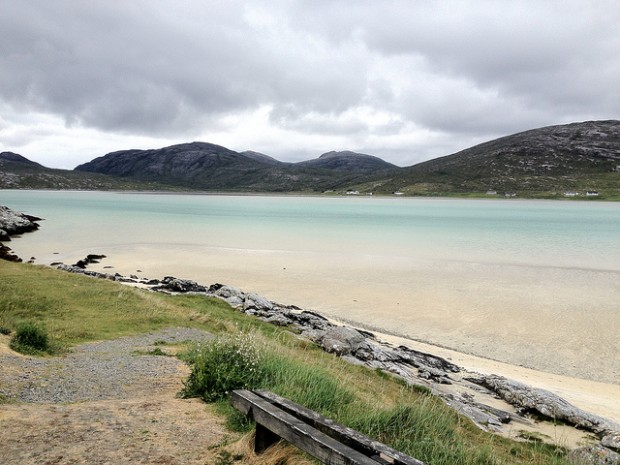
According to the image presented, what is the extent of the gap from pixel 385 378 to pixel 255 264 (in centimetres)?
2606

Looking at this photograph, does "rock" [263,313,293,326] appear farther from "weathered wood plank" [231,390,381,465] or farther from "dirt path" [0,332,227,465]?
"weathered wood plank" [231,390,381,465]

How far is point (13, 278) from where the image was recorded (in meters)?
19.4

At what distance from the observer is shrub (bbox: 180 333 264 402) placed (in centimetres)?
772

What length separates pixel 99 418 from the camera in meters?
6.59

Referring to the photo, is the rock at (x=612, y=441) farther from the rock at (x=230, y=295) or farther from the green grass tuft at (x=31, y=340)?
the rock at (x=230, y=295)

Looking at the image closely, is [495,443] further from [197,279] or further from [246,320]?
[197,279]

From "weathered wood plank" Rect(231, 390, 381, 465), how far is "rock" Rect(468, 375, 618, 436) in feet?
26.2

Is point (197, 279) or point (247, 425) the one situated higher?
point (247, 425)

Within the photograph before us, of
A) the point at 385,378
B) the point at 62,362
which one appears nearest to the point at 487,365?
the point at 385,378

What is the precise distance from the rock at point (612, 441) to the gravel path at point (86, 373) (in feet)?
32.9

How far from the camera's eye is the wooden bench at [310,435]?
447 cm

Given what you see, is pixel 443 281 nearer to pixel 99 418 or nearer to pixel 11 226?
pixel 99 418

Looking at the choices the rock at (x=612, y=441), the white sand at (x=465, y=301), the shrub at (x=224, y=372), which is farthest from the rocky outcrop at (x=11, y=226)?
the rock at (x=612, y=441)

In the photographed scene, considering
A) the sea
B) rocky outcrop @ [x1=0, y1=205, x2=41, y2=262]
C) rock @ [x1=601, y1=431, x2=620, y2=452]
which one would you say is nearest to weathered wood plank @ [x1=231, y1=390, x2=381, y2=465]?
rock @ [x1=601, y1=431, x2=620, y2=452]
